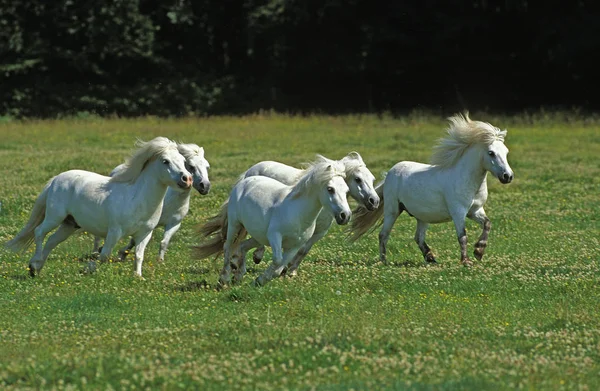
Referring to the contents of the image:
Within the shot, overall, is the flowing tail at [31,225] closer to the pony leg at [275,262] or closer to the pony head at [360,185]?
the pony leg at [275,262]

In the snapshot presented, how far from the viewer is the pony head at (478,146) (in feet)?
55.1

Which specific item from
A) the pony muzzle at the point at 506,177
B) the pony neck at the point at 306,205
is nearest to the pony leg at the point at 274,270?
the pony neck at the point at 306,205

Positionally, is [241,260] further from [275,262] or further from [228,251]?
[275,262]

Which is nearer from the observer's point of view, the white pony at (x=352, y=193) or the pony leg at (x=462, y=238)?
the white pony at (x=352, y=193)

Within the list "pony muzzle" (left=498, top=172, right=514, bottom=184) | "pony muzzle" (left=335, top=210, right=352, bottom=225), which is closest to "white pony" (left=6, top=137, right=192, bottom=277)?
"pony muzzle" (left=335, top=210, right=352, bottom=225)

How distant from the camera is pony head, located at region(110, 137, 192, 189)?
15109mm

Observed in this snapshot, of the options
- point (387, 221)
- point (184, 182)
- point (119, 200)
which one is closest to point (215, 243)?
point (184, 182)

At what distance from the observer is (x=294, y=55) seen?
6525 centimetres

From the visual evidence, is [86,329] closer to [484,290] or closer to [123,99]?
[484,290]

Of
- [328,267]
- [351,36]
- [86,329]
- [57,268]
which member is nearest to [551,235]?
[328,267]

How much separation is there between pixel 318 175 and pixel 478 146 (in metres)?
4.34

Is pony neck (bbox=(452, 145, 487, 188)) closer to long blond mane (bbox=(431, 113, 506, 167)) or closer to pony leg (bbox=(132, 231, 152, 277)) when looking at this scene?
long blond mane (bbox=(431, 113, 506, 167))

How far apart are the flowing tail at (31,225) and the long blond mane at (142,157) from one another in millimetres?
1133

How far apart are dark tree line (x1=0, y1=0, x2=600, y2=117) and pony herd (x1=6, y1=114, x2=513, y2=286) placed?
40.2 m
